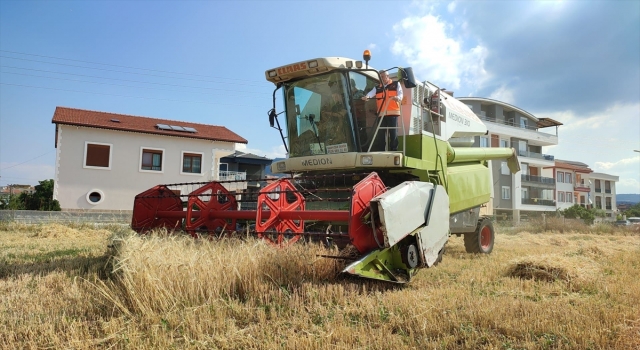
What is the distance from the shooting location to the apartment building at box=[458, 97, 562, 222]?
34750mm

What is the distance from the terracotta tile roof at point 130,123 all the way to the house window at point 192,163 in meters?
1.16

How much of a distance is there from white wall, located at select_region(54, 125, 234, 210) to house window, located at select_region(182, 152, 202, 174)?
0.22 meters

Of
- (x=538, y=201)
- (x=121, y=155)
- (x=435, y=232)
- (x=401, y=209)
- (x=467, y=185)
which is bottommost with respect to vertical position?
(x=435, y=232)

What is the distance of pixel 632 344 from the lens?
98.9 inches

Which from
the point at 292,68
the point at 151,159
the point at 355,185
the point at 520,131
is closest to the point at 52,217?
the point at 292,68

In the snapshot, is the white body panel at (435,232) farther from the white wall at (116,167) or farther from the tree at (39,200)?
the white wall at (116,167)

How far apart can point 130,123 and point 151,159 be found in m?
2.50

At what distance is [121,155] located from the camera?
2320 cm

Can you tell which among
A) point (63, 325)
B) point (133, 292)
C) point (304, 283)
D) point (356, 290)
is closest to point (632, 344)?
point (356, 290)

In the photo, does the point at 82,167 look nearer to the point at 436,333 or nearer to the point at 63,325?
the point at 63,325

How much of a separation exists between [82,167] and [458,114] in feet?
67.9

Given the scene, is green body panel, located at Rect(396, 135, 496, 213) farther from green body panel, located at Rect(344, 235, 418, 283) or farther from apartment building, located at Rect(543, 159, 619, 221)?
apartment building, located at Rect(543, 159, 619, 221)

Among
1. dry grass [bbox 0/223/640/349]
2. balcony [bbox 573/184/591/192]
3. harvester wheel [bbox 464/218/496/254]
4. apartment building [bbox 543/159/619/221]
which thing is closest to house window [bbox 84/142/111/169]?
dry grass [bbox 0/223/640/349]

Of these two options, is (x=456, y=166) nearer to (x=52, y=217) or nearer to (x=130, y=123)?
(x=52, y=217)
